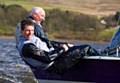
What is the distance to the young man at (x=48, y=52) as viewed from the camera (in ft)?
49.8

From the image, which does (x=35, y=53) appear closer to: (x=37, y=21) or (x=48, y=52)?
(x=48, y=52)

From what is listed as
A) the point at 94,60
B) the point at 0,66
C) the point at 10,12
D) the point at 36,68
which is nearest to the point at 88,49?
the point at 94,60

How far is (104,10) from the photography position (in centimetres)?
13225

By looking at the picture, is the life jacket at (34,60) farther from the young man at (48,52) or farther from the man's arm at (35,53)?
the man's arm at (35,53)

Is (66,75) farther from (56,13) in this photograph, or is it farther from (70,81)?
(56,13)

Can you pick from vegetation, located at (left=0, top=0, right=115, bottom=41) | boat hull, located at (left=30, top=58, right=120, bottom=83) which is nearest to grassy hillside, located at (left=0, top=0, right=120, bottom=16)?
vegetation, located at (left=0, top=0, right=115, bottom=41)

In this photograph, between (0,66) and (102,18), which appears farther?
(102,18)

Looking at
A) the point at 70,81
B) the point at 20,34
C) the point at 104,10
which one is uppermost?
the point at 20,34

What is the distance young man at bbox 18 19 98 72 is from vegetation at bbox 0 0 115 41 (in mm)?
79716

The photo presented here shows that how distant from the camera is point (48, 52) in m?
15.4

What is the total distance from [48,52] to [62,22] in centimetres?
10450

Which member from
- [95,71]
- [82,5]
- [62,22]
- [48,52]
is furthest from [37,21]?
[82,5]

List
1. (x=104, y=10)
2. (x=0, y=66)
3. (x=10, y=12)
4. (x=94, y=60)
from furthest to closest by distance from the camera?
1. (x=104, y=10)
2. (x=10, y=12)
3. (x=0, y=66)
4. (x=94, y=60)

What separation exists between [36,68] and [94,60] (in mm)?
1564
